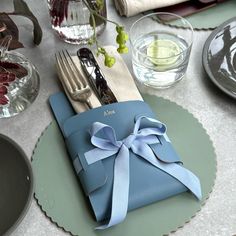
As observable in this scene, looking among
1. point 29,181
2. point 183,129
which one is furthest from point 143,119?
point 29,181

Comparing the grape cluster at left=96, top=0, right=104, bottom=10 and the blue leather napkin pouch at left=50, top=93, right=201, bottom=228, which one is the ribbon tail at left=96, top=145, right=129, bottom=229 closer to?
the blue leather napkin pouch at left=50, top=93, right=201, bottom=228

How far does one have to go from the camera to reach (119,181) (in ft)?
1.91

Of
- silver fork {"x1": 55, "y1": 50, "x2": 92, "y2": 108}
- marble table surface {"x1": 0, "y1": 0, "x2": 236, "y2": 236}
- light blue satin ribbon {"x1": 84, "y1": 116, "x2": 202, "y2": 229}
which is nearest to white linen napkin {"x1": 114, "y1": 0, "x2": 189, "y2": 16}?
marble table surface {"x1": 0, "y1": 0, "x2": 236, "y2": 236}

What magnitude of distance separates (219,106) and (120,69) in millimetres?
154

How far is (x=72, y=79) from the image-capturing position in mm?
692

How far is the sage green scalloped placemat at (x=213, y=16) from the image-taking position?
798mm

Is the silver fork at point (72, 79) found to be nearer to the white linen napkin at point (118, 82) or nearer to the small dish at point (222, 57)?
the white linen napkin at point (118, 82)

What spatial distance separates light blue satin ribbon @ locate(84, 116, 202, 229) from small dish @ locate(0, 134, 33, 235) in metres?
0.08

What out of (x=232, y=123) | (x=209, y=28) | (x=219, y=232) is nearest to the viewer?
(x=219, y=232)

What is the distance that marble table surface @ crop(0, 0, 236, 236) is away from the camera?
0.58 metres

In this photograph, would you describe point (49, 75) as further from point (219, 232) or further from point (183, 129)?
point (219, 232)

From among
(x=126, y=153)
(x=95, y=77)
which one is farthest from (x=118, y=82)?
(x=126, y=153)

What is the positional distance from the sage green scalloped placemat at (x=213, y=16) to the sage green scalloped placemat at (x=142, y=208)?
18 cm

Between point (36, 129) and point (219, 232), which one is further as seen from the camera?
point (36, 129)
